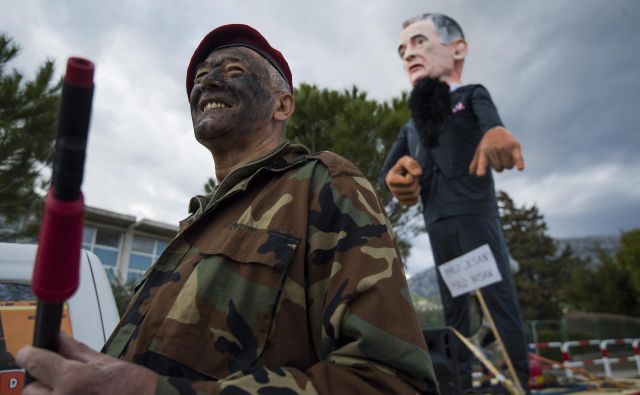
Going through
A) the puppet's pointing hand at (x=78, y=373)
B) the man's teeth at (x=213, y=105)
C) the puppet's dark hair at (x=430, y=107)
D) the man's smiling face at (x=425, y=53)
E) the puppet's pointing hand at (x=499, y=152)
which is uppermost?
the man's smiling face at (x=425, y=53)

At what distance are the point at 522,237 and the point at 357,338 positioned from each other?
3626cm

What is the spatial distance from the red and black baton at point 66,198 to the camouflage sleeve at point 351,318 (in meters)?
0.24

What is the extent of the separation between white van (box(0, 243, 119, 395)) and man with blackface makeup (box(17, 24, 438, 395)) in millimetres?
577

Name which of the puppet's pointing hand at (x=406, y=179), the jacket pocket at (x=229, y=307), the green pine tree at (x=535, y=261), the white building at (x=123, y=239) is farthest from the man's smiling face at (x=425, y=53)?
the green pine tree at (x=535, y=261)

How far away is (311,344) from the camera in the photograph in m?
0.93

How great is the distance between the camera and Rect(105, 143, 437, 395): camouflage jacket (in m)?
0.77

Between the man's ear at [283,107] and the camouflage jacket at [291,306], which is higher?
the man's ear at [283,107]

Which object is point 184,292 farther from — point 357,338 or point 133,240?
point 133,240

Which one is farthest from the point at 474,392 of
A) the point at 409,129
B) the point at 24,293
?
the point at 24,293

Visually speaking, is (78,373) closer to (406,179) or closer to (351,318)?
(351,318)

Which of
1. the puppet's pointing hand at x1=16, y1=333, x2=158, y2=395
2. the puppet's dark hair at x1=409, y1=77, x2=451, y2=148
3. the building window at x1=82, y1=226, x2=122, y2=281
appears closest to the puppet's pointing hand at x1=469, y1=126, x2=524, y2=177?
the puppet's dark hair at x1=409, y1=77, x2=451, y2=148

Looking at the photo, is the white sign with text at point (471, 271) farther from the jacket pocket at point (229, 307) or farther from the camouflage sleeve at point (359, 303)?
the jacket pocket at point (229, 307)

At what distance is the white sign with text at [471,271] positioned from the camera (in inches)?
152

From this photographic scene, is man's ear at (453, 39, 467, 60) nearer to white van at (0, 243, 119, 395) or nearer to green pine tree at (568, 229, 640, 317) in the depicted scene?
white van at (0, 243, 119, 395)
